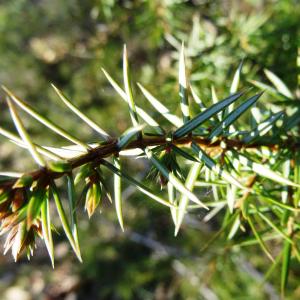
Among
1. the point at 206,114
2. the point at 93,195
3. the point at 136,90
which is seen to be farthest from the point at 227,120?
the point at 136,90

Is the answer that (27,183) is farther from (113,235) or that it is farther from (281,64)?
(113,235)

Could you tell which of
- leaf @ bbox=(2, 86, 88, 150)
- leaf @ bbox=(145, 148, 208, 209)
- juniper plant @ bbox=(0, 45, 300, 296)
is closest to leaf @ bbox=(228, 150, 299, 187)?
juniper plant @ bbox=(0, 45, 300, 296)

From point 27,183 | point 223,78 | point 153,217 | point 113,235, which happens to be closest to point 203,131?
point 27,183

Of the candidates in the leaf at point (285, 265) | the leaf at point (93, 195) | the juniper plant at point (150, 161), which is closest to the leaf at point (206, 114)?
the juniper plant at point (150, 161)

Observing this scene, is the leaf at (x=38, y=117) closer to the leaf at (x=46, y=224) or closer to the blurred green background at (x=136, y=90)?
the leaf at (x=46, y=224)

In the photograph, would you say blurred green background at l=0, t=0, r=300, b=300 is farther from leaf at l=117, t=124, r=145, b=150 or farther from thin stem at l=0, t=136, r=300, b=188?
leaf at l=117, t=124, r=145, b=150
